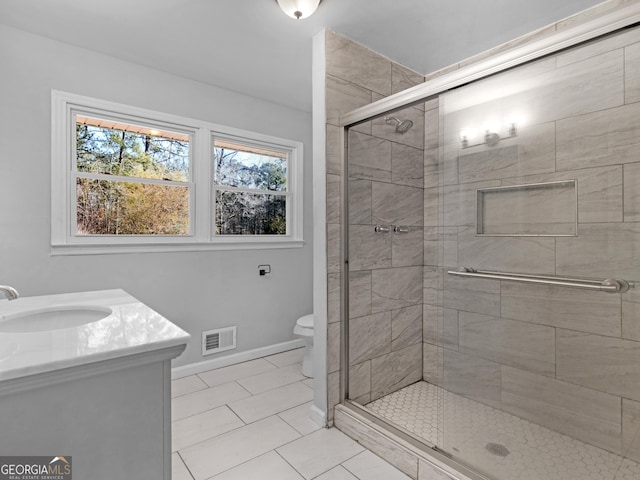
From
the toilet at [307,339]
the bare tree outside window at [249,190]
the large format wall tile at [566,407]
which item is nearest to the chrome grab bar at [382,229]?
the toilet at [307,339]

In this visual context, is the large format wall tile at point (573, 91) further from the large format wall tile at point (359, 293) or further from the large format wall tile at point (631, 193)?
the large format wall tile at point (359, 293)

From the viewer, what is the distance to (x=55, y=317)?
1343 mm

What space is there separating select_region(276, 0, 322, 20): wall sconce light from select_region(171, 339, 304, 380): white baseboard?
2550mm

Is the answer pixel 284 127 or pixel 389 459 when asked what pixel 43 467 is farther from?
pixel 284 127

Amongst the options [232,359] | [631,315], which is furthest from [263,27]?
[232,359]

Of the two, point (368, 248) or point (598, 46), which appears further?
point (368, 248)

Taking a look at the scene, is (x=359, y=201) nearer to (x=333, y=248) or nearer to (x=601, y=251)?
(x=333, y=248)

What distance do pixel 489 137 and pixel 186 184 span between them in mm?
2211

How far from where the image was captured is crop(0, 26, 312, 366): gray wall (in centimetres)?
208

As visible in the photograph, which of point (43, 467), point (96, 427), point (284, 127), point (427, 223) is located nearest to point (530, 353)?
point (427, 223)

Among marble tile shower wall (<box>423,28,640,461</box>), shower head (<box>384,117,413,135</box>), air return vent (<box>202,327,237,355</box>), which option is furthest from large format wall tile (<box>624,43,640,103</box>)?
air return vent (<box>202,327,237,355</box>)

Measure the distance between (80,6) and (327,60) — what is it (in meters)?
1.38

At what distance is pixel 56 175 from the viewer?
7.23ft
